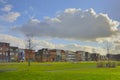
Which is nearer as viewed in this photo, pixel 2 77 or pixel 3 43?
pixel 2 77

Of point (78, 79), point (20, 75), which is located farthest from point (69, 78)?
point (20, 75)

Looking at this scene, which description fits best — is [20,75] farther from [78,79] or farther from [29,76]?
[78,79]

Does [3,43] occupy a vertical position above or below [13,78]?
above

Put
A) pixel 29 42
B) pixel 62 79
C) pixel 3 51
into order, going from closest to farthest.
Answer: pixel 62 79 → pixel 29 42 → pixel 3 51

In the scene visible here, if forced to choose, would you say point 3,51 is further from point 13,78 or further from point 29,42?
point 13,78

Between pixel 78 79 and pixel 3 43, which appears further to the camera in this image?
pixel 3 43

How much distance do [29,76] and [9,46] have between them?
161 m

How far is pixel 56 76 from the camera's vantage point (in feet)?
138

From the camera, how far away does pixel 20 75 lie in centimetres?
4222

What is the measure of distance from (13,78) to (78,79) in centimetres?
979

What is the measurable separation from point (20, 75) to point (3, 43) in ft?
500

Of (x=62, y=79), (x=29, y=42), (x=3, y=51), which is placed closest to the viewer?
(x=62, y=79)

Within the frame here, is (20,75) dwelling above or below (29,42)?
below

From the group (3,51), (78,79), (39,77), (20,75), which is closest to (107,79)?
(78,79)
